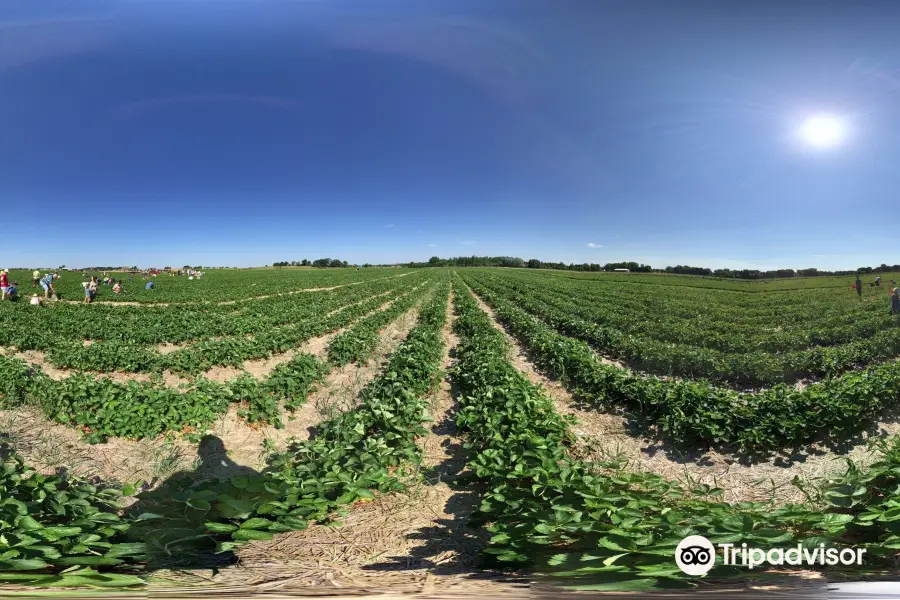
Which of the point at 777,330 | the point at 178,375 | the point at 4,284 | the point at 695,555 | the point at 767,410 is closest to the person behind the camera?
the point at 695,555

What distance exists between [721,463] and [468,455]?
3419mm

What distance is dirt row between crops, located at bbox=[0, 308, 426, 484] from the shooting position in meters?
4.73

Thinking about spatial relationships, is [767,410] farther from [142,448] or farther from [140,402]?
[140,402]

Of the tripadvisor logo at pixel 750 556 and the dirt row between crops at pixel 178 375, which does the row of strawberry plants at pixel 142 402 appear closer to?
the dirt row between crops at pixel 178 375

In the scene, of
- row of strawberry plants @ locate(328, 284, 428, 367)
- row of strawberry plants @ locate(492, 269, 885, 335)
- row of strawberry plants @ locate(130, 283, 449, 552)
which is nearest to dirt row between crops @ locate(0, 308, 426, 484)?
row of strawberry plants @ locate(130, 283, 449, 552)

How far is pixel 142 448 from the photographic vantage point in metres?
5.18

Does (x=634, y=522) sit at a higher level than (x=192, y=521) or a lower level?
higher

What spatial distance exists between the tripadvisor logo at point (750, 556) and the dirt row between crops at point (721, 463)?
5.29ft

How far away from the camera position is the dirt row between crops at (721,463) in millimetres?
3963

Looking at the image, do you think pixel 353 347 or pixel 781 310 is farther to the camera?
pixel 353 347

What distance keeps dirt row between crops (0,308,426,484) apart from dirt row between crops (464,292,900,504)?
4801 millimetres

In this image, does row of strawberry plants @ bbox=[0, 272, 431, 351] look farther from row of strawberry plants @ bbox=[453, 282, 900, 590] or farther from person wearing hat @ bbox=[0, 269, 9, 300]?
row of strawberry plants @ bbox=[453, 282, 900, 590]

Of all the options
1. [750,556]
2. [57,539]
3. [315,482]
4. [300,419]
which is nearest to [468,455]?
[315,482]

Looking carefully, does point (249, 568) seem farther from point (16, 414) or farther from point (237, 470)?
point (16, 414)
